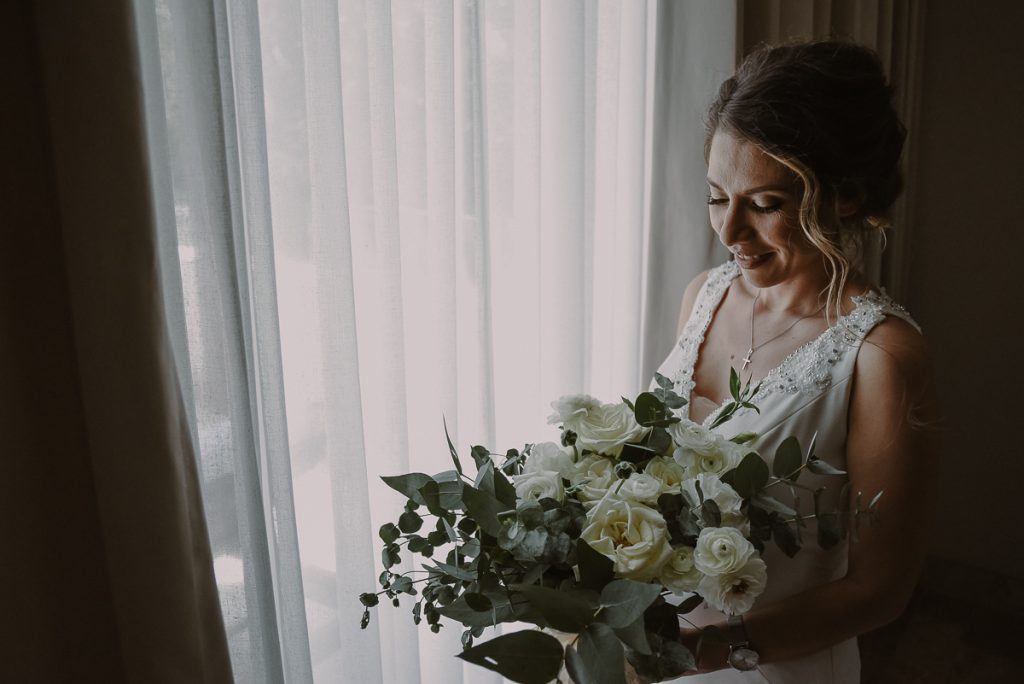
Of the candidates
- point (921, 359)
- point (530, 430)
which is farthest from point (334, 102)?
point (921, 359)

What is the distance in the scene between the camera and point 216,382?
885mm

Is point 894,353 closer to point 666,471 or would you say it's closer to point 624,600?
point 666,471

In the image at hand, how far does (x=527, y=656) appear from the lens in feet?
2.45

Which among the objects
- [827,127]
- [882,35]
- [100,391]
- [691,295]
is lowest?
[691,295]

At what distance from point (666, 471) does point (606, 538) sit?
13cm

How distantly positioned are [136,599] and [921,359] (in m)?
1.08

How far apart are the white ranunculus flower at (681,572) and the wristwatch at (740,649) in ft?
1.08

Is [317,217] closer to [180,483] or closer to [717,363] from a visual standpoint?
[180,483]

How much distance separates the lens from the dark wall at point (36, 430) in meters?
0.71

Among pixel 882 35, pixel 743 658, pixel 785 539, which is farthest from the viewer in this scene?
pixel 882 35

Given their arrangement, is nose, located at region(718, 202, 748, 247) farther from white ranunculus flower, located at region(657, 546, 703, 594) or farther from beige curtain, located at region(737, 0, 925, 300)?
beige curtain, located at region(737, 0, 925, 300)

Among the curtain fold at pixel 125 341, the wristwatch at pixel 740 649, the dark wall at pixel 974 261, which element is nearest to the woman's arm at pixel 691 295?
the wristwatch at pixel 740 649

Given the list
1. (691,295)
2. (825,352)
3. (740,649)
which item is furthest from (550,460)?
(691,295)

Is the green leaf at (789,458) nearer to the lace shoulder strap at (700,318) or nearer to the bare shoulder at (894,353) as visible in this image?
the bare shoulder at (894,353)
